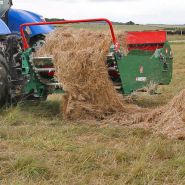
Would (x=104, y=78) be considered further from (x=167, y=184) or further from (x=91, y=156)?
(x=167, y=184)

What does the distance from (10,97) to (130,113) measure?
5.66 ft

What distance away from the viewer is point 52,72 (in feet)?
23.0

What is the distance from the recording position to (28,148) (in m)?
4.84

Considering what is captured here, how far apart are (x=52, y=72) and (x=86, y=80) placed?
74 cm

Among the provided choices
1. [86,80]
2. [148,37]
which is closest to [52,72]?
[86,80]

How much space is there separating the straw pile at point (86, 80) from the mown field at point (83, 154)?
33 cm

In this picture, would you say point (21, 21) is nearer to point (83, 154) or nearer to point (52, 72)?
point (52, 72)

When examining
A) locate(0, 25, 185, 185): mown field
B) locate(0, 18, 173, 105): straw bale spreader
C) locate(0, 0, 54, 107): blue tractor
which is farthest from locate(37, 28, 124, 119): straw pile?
locate(0, 0, 54, 107): blue tractor

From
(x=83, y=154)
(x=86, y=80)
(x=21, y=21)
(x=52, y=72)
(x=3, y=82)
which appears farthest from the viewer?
(x=21, y=21)

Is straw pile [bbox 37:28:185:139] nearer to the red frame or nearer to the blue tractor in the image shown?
the blue tractor

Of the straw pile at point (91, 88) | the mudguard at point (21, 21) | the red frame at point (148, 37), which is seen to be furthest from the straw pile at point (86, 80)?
the red frame at point (148, 37)

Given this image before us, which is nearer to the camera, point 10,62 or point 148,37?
point 10,62

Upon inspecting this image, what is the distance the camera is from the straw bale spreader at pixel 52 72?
6664 millimetres

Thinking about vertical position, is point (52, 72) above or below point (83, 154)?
above
